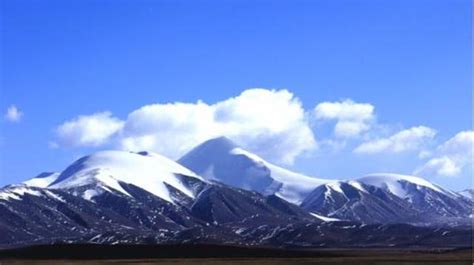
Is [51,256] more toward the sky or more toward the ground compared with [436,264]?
more toward the sky

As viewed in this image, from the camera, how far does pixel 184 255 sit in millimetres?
198500

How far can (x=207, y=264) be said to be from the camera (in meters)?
146

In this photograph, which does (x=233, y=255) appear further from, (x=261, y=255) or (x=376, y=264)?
(x=376, y=264)

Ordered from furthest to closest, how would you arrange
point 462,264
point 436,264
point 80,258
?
point 80,258 < point 436,264 < point 462,264

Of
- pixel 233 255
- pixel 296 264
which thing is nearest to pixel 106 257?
pixel 233 255

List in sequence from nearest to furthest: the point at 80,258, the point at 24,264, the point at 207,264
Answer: the point at 207,264, the point at 24,264, the point at 80,258

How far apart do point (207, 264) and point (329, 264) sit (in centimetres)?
2242

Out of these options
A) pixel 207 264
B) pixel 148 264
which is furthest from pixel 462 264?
pixel 148 264

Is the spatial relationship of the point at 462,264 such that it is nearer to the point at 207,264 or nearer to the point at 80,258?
the point at 207,264

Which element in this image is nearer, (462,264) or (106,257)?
(462,264)

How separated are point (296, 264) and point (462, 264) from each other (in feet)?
98.0

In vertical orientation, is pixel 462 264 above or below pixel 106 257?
below

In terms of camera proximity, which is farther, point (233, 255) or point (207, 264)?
point (233, 255)

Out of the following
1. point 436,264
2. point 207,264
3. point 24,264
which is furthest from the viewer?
point 24,264
